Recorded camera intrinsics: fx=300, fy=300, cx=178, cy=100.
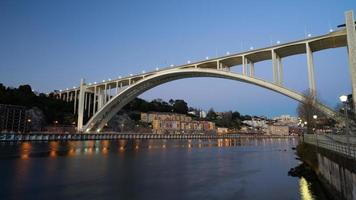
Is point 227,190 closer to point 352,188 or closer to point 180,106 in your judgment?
point 352,188

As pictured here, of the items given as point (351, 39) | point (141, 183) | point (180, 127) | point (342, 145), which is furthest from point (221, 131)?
point (342, 145)

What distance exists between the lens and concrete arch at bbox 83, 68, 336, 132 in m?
28.5

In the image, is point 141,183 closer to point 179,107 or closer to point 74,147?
point 74,147

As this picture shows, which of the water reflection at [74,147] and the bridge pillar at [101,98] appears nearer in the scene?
the water reflection at [74,147]

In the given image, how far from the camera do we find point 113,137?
72000 millimetres

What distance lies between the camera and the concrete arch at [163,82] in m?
28.5

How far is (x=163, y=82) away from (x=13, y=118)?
123ft

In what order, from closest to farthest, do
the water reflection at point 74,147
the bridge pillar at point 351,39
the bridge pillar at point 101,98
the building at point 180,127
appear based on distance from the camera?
the bridge pillar at point 351,39, the water reflection at point 74,147, the bridge pillar at point 101,98, the building at point 180,127

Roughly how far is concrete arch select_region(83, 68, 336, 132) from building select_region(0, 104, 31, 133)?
49.1ft

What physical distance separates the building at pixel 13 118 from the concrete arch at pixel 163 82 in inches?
589

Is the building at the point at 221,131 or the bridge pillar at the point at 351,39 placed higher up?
the bridge pillar at the point at 351,39

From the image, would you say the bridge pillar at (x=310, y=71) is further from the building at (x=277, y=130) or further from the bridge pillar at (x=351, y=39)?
the building at (x=277, y=130)

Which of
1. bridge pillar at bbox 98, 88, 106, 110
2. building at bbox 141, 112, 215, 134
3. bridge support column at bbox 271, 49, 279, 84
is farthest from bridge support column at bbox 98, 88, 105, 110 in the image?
building at bbox 141, 112, 215, 134

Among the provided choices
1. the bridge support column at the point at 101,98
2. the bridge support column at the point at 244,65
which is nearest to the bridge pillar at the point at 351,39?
the bridge support column at the point at 244,65
